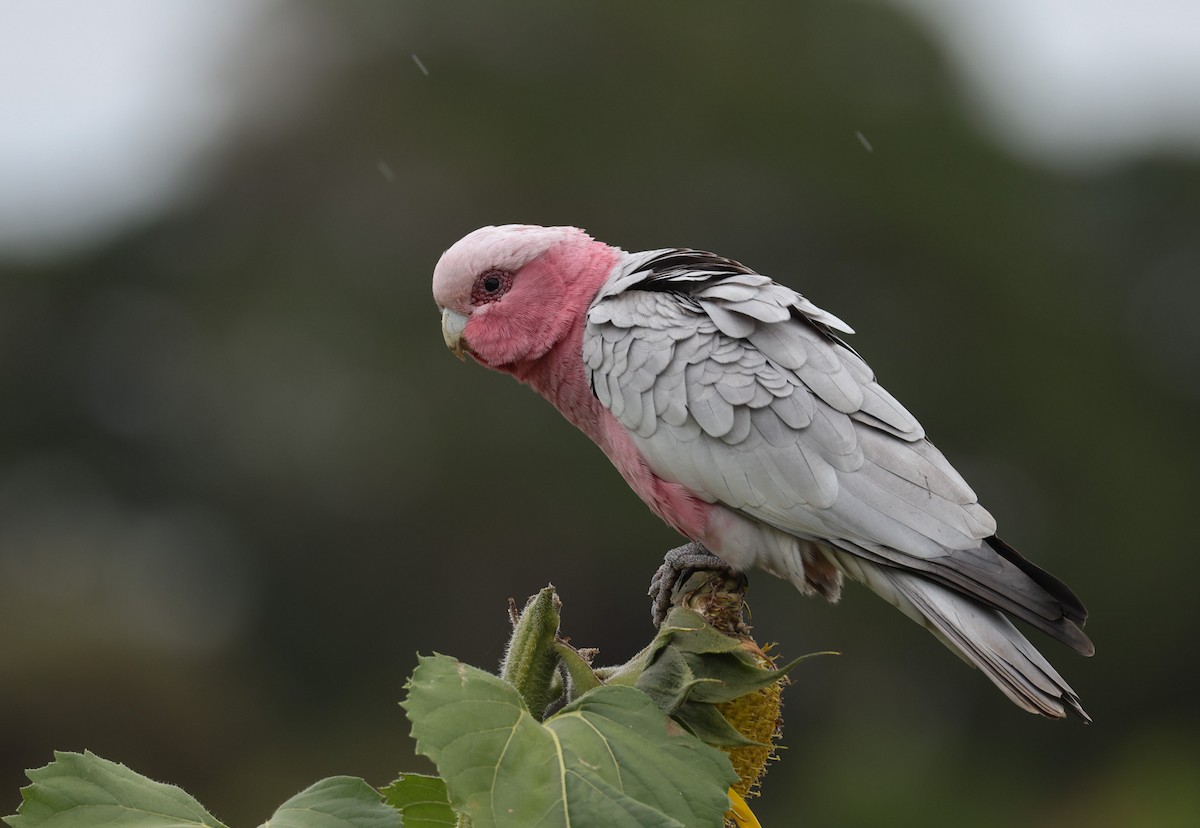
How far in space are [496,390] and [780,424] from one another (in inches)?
909

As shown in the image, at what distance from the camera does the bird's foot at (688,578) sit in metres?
4.27

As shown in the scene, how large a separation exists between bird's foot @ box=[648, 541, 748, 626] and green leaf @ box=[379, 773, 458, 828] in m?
1.26

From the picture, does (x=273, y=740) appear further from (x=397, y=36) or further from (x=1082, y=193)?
(x=1082, y=193)

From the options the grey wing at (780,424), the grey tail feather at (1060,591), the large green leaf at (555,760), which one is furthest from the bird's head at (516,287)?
the large green leaf at (555,760)

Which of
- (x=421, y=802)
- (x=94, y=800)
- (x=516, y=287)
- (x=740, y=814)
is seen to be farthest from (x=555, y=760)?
(x=516, y=287)

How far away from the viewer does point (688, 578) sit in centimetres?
466

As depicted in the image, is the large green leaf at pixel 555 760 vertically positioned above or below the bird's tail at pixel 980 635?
above

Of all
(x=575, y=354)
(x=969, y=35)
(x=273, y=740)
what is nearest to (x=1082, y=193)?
(x=969, y=35)

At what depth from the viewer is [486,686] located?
269cm

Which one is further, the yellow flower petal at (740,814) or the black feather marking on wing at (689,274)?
the black feather marking on wing at (689,274)

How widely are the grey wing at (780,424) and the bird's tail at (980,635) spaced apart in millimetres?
76

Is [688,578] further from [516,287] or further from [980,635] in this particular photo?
[516,287]

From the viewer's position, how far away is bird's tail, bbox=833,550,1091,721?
392 centimetres

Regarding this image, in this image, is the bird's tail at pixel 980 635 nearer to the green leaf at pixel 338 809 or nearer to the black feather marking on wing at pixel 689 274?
the black feather marking on wing at pixel 689 274
